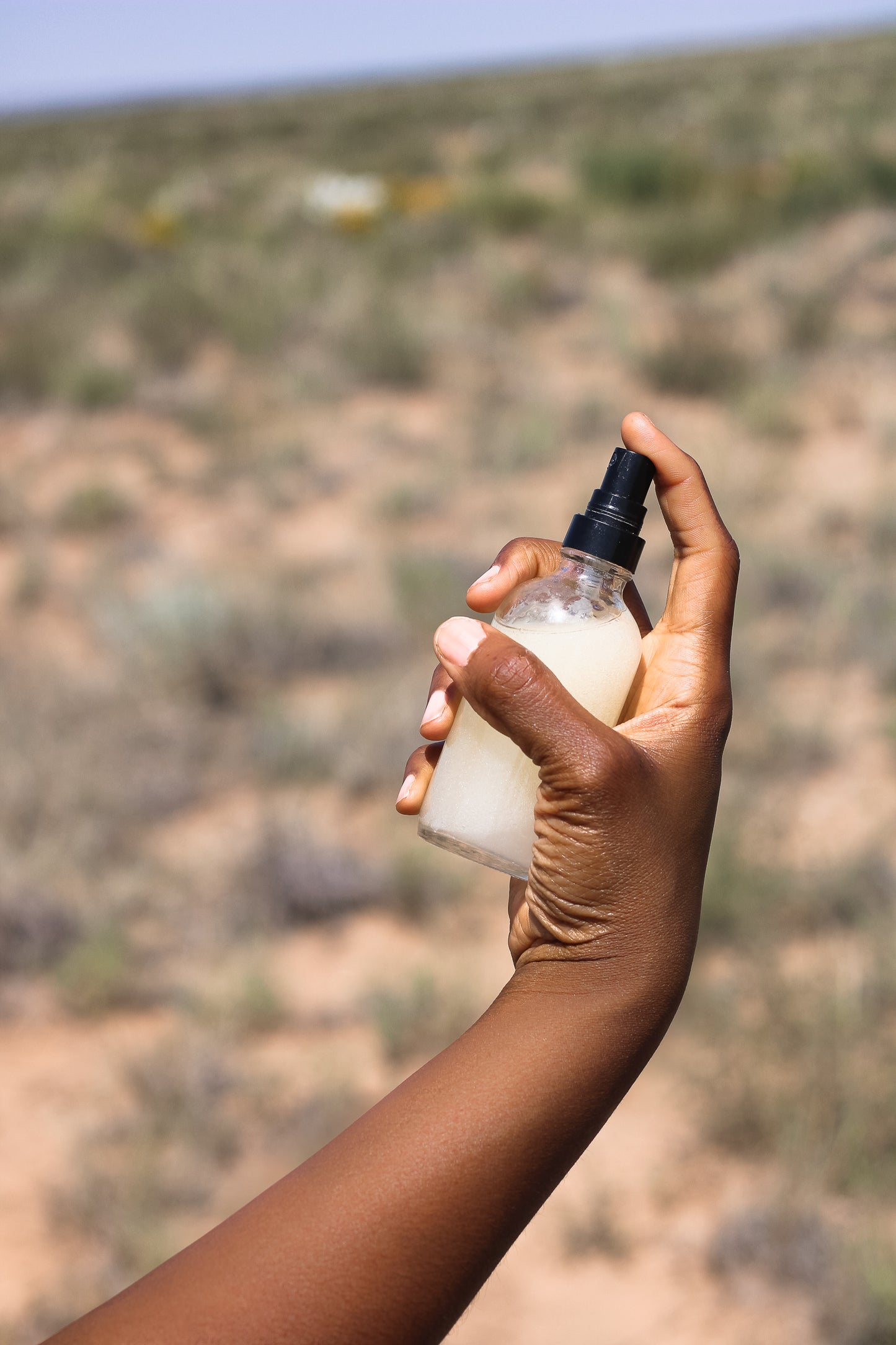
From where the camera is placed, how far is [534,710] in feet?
3.54

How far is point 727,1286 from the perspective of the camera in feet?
8.29

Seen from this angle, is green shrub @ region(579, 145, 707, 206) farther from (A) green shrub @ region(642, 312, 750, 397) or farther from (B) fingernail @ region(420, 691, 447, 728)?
(B) fingernail @ region(420, 691, 447, 728)

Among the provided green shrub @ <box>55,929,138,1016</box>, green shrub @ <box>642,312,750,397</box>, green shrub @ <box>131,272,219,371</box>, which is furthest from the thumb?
green shrub @ <box>131,272,219,371</box>

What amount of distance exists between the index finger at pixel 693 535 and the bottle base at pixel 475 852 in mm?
334

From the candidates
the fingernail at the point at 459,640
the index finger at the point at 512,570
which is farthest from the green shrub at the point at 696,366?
the fingernail at the point at 459,640

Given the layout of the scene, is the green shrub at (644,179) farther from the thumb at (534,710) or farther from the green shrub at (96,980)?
the thumb at (534,710)

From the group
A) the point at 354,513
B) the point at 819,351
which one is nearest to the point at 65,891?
the point at 354,513

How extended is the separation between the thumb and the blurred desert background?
1911 millimetres

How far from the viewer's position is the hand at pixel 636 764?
42.6 inches

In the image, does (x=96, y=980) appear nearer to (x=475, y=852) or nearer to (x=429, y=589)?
(x=475, y=852)

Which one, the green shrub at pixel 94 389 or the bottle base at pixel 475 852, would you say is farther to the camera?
the green shrub at pixel 94 389

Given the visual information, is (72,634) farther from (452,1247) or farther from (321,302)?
(321,302)

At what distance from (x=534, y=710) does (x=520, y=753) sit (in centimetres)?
18

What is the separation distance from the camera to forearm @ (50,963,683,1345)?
2.87 feet
